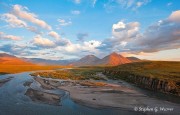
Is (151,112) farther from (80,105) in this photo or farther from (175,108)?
(80,105)

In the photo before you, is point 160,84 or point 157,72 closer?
point 160,84

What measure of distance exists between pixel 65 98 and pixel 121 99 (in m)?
17.0

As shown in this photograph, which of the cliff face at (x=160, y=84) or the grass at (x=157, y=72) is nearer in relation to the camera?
the cliff face at (x=160, y=84)

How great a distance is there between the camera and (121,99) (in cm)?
6125

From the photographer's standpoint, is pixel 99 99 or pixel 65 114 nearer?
pixel 65 114

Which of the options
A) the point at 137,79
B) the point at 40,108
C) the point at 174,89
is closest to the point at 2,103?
the point at 40,108

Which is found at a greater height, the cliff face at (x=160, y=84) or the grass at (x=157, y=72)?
the grass at (x=157, y=72)

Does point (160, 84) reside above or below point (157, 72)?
below

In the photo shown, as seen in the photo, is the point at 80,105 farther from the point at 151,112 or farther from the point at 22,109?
the point at 151,112

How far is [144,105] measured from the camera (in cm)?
5459

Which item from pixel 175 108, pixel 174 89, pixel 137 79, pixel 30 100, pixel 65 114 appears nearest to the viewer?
pixel 65 114

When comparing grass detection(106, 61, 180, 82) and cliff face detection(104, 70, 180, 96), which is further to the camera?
grass detection(106, 61, 180, 82)

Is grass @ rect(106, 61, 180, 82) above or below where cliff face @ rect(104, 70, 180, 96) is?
above

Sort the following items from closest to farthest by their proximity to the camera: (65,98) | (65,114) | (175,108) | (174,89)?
(65,114)
(175,108)
(65,98)
(174,89)
